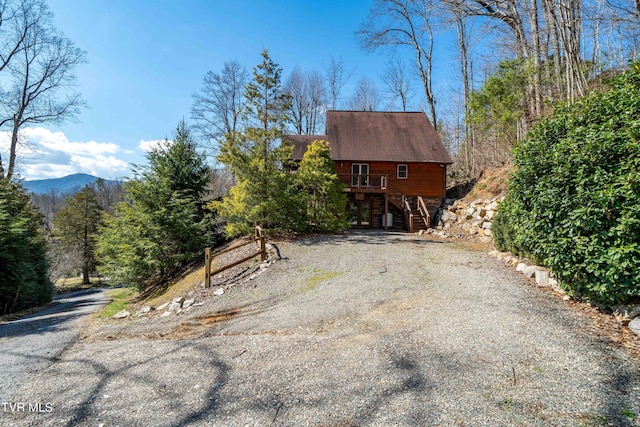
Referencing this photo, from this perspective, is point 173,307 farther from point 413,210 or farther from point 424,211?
point 413,210

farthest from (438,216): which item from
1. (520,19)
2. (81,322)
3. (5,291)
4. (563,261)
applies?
(5,291)

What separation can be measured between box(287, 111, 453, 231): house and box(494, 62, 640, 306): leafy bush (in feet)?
37.9

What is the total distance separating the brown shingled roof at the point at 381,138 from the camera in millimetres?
19641

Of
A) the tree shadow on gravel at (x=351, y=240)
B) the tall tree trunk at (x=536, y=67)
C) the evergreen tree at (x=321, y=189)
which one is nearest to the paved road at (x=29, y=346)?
the tree shadow on gravel at (x=351, y=240)

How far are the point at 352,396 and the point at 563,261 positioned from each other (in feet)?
14.0

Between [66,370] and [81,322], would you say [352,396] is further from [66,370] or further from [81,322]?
[81,322]

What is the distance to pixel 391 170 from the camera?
19.7 metres

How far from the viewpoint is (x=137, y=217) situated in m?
12.5

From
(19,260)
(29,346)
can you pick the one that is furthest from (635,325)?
(19,260)

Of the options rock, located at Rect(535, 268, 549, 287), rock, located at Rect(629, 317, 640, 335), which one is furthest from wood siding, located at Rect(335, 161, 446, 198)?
rock, located at Rect(629, 317, 640, 335)

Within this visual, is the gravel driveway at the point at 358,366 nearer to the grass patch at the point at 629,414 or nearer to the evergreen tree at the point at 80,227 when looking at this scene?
the grass patch at the point at 629,414

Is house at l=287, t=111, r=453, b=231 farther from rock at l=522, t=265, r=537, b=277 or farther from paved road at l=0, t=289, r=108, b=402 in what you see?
paved road at l=0, t=289, r=108, b=402

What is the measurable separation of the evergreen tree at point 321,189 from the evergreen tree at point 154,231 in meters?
4.85

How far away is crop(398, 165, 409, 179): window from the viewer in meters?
19.5
